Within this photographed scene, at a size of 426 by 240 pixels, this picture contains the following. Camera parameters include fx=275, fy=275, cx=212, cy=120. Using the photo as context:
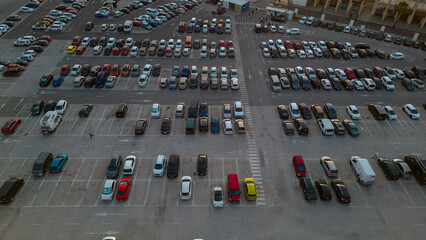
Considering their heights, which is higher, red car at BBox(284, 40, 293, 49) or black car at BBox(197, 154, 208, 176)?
red car at BBox(284, 40, 293, 49)

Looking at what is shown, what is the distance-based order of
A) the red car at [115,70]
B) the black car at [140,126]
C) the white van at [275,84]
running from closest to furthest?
the black car at [140,126], the white van at [275,84], the red car at [115,70]

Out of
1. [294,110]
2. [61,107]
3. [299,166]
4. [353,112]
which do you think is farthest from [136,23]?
[299,166]

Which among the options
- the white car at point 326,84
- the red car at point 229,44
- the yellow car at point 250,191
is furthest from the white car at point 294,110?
the red car at point 229,44

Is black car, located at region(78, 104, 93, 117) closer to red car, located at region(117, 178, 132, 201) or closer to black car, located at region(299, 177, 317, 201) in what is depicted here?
red car, located at region(117, 178, 132, 201)

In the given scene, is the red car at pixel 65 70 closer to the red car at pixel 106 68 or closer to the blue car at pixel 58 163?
the red car at pixel 106 68

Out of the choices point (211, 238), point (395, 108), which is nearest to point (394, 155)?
point (395, 108)

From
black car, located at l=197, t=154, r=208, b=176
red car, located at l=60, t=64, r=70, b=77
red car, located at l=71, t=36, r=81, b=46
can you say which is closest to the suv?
black car, located at l=197, t=154, r=208, b=176
